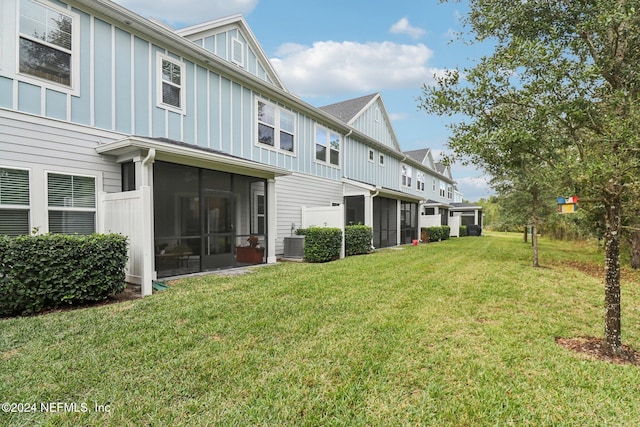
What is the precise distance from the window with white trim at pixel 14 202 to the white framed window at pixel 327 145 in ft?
29.8

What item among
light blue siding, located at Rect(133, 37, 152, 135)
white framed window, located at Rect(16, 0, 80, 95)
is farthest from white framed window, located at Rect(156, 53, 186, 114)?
white framed window, located at Rect(16, 0, 80, 95)

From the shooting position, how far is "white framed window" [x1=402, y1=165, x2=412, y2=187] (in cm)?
2206

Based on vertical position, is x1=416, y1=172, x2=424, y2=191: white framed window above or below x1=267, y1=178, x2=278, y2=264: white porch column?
above

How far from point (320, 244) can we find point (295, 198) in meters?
2.29

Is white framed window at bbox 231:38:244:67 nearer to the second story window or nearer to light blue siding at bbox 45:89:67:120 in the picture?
the second story window

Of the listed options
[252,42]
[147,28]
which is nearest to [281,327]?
[147,28]

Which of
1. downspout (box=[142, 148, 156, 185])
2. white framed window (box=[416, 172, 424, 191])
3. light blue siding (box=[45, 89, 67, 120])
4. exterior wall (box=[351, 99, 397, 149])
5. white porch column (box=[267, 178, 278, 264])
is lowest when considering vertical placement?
white porch column (box=[267, 178, 278, 264])

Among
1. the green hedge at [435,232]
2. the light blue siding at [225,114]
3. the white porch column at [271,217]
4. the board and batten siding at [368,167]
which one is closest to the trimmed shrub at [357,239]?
the white porch column at [271,217]

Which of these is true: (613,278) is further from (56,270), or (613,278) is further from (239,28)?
(239,28)

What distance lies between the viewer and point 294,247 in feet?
35.6

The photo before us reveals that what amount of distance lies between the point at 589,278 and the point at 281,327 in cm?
807

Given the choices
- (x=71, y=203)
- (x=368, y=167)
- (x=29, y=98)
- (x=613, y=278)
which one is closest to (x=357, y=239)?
(x=368, y=167)

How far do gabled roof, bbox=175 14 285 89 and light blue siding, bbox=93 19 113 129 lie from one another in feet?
6.40

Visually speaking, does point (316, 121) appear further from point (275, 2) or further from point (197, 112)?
point (197, 112)
